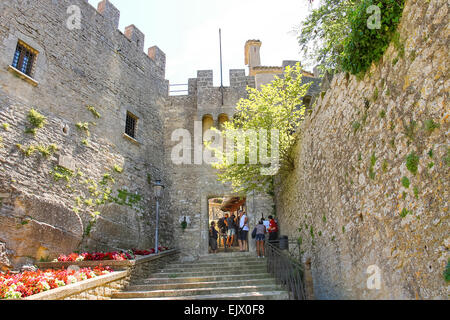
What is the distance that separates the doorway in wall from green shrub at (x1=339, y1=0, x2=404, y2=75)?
8028 mm

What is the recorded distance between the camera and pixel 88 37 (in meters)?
10.5

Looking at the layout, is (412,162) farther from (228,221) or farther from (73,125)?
(228,221)

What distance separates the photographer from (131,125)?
1184cm

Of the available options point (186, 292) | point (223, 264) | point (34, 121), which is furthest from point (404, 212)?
point (34, 121)

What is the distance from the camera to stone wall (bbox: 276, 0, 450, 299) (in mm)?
3131

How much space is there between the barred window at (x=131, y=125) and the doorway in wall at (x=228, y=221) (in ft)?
15.7

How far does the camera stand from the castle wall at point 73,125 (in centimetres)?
723

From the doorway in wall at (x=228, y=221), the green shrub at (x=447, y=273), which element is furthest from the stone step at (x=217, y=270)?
the green shrub at (x=447, y=273)

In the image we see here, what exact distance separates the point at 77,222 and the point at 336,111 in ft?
23.0

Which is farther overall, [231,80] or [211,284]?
[231,80]

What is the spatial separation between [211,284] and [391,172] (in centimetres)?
497

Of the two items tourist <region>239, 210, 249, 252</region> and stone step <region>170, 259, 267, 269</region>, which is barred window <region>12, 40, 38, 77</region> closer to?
stone step <region>170, 259, 267, 269</region>

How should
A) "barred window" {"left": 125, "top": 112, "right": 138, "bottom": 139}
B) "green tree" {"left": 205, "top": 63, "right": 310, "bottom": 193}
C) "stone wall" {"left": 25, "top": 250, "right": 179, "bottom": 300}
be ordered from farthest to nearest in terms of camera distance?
"barred window" {"left": 125, "top": 112, "right": 138, "bottom": 139}, "green tree" {"left": 205, "top": 63, "right": 310, "bottom": 193}, "stone wall" {"left": 25, "top": 250, "right": 179, "bottom": 300}

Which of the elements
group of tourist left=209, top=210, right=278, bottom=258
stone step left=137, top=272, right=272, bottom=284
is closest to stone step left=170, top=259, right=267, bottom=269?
group of tourist left=209, top=210, right=278, bottom=258
